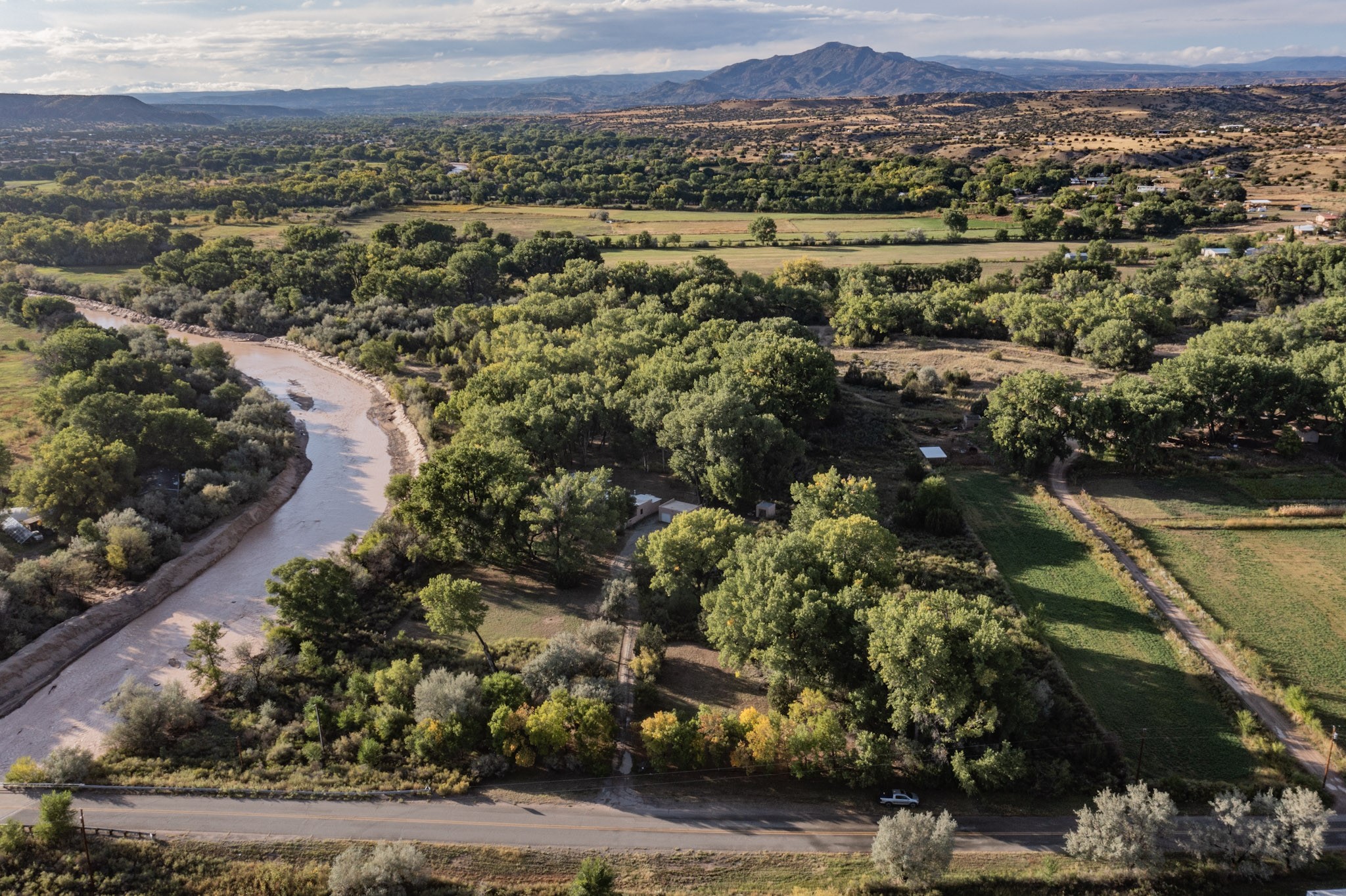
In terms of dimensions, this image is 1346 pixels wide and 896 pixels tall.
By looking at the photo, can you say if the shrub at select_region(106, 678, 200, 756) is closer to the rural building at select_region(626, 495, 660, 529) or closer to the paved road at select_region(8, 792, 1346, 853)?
the paved road at select_region(8, 792, 1346, 853)

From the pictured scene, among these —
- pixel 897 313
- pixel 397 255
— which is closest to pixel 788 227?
pixel 897 313

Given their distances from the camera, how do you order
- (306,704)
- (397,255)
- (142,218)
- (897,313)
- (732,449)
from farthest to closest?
1. (142,218)
2. (397,255)
3. (897,313)
4. (732,449)
5. (306,704)

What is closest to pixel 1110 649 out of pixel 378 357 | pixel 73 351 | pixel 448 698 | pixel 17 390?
pixel 448 698

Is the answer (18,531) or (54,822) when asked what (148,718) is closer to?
(54,822)

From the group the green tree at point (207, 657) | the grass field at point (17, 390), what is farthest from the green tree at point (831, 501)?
the grass field at point (17, 390)

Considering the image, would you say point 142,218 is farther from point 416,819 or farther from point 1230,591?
point 1230,591

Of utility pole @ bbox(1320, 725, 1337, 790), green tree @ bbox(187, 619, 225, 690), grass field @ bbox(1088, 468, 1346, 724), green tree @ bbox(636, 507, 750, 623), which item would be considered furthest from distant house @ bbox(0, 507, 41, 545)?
grass field @ bbox(1088, 468, 1346, 724)

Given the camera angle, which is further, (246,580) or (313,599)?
(246,580)
